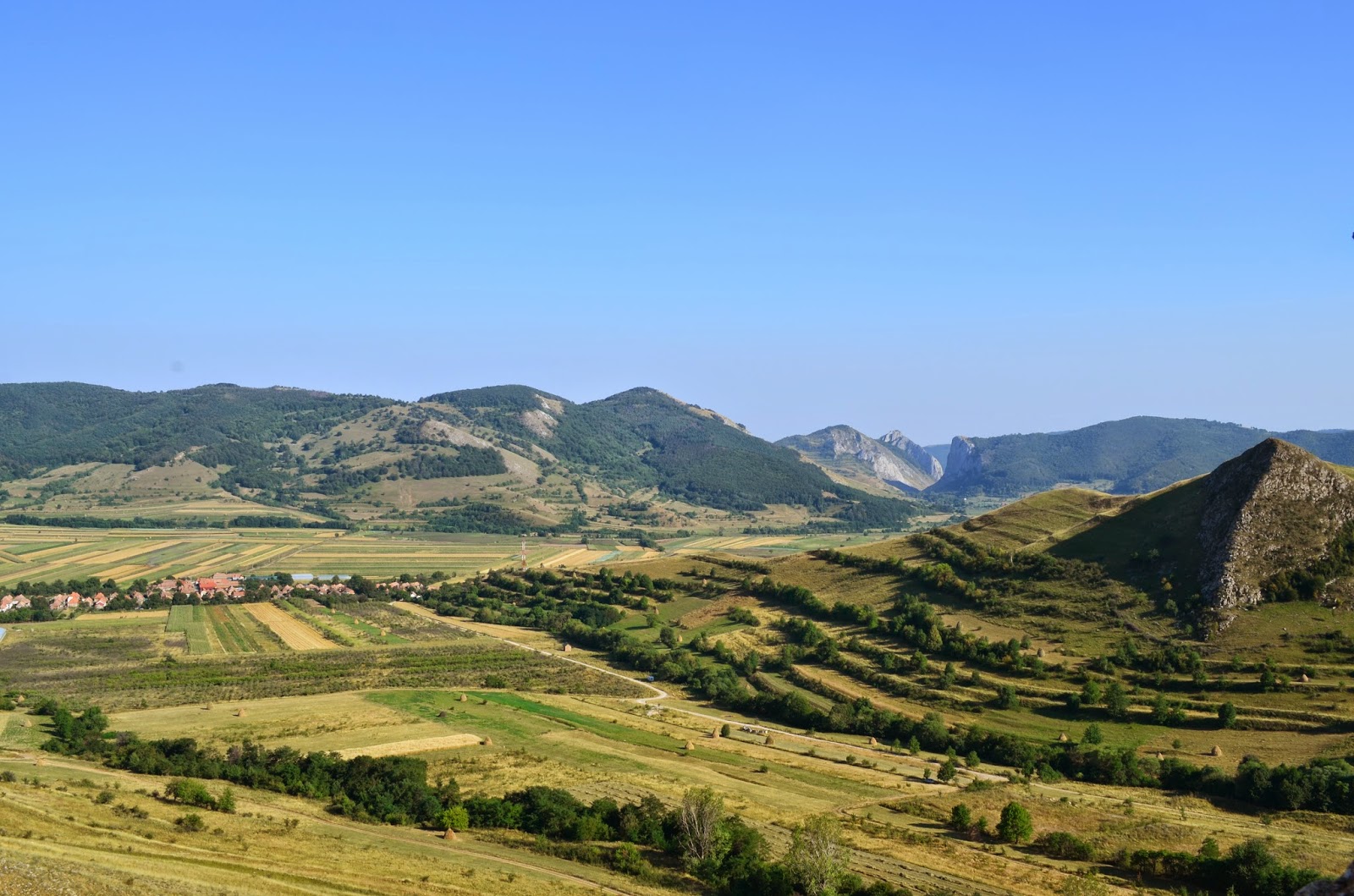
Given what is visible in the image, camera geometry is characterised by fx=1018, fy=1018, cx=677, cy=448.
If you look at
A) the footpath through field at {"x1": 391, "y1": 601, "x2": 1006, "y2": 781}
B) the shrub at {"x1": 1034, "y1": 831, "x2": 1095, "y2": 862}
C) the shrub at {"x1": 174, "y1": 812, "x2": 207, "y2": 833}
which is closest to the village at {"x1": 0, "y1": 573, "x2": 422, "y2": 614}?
the footpath through field at {"x1": 391, "y1": 601, "x2": 1006, "y2": 781}

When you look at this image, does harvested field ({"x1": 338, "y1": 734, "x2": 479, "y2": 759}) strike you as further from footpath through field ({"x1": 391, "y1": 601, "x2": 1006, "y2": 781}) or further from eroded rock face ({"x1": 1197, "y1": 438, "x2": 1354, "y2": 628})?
eroded rock face ({"x1": 1197, "y1": 438, "x2": 1354, "y2": 628})

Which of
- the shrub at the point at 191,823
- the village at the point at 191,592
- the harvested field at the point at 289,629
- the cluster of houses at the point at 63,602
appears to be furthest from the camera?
the village at the point at 191,592

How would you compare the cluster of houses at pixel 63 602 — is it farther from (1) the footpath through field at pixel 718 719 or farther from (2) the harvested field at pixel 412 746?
(2) the harvested field at pixel 412 746

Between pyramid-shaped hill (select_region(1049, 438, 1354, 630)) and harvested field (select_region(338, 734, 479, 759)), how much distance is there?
60338 millimetres

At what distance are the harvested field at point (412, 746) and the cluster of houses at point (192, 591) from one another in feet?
258

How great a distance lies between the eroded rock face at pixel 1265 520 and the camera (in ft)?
284

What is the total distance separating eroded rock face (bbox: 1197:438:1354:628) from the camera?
3403 inches

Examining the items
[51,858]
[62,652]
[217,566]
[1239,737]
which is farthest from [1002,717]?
[217,566]

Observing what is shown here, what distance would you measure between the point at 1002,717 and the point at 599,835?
38528 millimetres

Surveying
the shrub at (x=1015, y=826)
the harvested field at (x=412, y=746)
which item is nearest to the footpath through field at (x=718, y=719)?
the shrub at (x=1015, y=826)

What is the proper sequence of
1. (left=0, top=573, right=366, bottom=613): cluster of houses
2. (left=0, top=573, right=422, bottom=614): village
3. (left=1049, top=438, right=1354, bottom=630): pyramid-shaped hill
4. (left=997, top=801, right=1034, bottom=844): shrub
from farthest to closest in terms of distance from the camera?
(left=0, top=573, right=422, bottom=614): village
(left=0, top=573, right=366, bottom=613): cluster of houses
(left=1049, top=438, right=1354, bottom=630): pyramid-shaped hill
(left=997, top=801, right=1034, bottom=844): shrub

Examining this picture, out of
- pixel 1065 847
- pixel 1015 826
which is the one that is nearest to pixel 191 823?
pixel 1015 826

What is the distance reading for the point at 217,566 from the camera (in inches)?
6801

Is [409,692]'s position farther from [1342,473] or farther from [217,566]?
[217,566]
